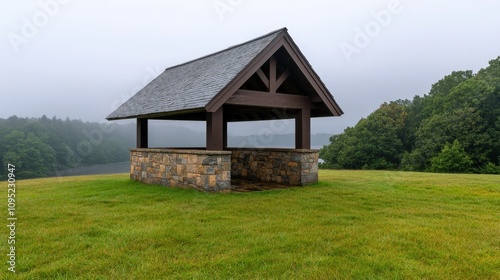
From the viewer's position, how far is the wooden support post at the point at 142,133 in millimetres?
11414

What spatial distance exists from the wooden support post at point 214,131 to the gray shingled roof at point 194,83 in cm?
55

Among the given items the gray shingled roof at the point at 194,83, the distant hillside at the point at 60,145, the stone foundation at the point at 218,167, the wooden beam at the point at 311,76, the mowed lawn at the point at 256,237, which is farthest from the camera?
the distant hillside at the point at 60,145

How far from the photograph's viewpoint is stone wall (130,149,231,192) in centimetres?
802

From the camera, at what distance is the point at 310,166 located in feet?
32.8

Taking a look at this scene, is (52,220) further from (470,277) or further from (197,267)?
(470,277)

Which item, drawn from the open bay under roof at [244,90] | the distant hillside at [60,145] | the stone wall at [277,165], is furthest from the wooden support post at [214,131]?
the distant hillside at [60,145]

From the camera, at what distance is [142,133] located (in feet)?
37.5

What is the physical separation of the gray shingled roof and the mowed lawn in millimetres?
2729

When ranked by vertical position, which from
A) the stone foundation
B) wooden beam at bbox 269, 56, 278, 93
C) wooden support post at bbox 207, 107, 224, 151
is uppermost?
wooden beam at bbox 269, 56, 278, 93

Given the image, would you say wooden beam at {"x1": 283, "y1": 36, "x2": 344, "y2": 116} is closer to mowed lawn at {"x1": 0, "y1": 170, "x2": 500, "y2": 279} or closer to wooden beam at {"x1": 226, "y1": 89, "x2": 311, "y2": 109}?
wooden beam at {"x1": 226, "y1": 89, "x2": 311, "y2": 109}

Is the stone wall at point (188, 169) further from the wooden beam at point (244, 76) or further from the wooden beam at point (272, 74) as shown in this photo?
the wooden beam at point (272, 74)

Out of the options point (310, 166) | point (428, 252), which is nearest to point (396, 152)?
point (310, 166)

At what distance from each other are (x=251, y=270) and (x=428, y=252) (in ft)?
7.56

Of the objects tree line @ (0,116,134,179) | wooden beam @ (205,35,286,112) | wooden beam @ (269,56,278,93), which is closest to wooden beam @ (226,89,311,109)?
wooden beam @ (269,56,278,93)
